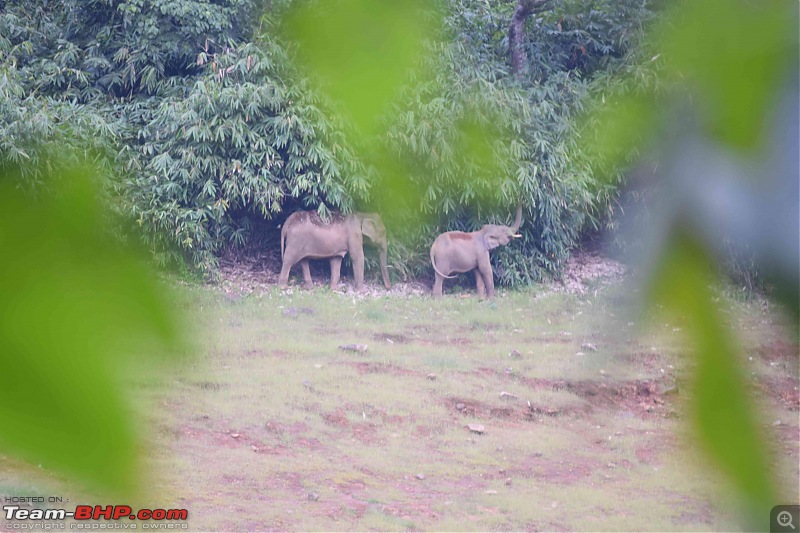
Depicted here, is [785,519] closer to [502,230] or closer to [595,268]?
[595,268]

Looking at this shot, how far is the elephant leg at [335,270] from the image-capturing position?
1932 millimetres

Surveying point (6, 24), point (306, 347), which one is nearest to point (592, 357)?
point (6, 24)

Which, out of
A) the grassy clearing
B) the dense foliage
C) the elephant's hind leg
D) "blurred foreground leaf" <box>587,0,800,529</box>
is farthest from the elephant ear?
the elephant's hind leg

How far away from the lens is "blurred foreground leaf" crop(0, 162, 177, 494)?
15cm

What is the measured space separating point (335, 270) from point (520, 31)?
1.73 meters

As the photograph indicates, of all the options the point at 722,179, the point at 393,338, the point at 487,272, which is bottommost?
the point at 393,338

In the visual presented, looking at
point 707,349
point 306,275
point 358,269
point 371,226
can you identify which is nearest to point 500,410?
point 358,269

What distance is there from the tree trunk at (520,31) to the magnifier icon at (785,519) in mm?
164

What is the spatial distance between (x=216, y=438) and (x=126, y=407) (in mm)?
1421

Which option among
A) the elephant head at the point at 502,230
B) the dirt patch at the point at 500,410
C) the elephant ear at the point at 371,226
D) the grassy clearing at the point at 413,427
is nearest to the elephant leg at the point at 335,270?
the grassy clearing at the point at 413,427

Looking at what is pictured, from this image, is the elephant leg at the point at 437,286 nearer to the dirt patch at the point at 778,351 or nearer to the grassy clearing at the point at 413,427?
the grassy clearing at the point at 413,427

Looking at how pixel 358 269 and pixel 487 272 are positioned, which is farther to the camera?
pixel 487 272

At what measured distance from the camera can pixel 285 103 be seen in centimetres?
28

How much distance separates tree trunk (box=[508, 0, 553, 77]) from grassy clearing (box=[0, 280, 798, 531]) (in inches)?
32.5
